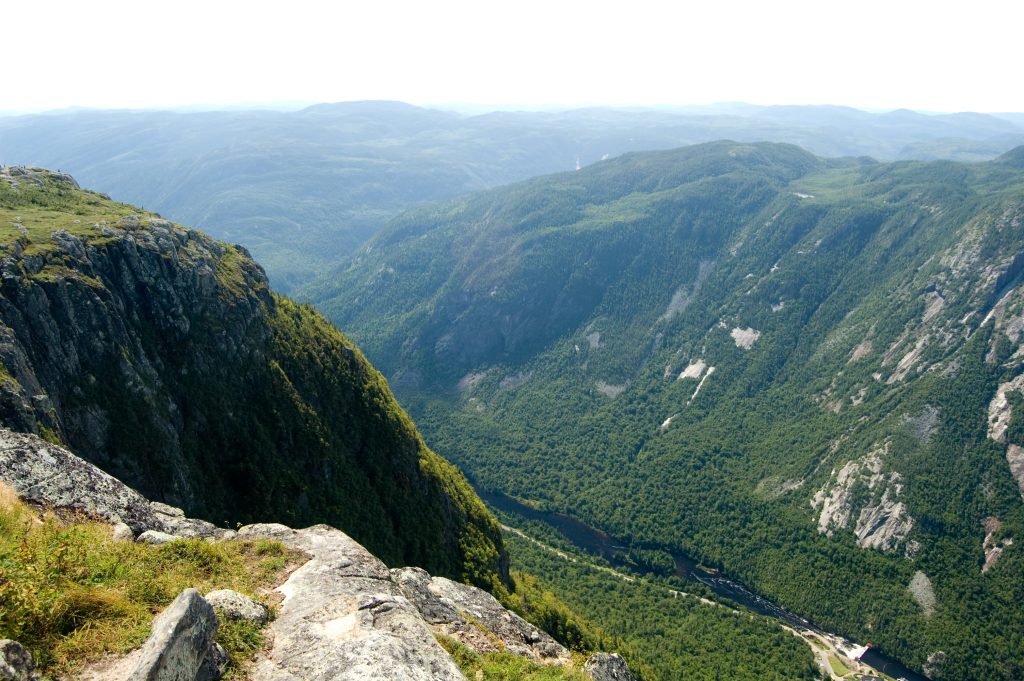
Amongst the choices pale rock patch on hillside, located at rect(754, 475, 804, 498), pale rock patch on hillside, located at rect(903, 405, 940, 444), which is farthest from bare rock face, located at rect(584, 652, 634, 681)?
pale rock patch on hillside, located at rect(903, 405, 940, 444)

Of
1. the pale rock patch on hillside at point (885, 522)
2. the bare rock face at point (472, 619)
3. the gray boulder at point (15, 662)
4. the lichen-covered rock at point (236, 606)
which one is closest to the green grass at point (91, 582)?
the gray boulder at point (15, 662)

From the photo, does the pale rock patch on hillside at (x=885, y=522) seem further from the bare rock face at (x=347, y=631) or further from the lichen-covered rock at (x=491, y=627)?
the bare rock face at (x=347, y=631)

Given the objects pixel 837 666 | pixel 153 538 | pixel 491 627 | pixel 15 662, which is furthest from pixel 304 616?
pixel 837 666

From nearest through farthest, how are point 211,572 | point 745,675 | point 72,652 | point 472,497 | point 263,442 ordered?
Result: point 72,652
point 211,572
point 263,442
point 472,497
point 745,675

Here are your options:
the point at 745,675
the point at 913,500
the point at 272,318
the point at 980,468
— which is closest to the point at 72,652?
the point at 272,318

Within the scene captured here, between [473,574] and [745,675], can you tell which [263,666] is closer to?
[473,574]

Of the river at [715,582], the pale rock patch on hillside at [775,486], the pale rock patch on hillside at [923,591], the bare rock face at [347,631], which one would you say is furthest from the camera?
the pale rock patch on hillside at [775,486]

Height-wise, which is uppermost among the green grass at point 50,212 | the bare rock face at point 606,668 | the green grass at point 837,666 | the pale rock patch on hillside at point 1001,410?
the green grass at point 50,212
